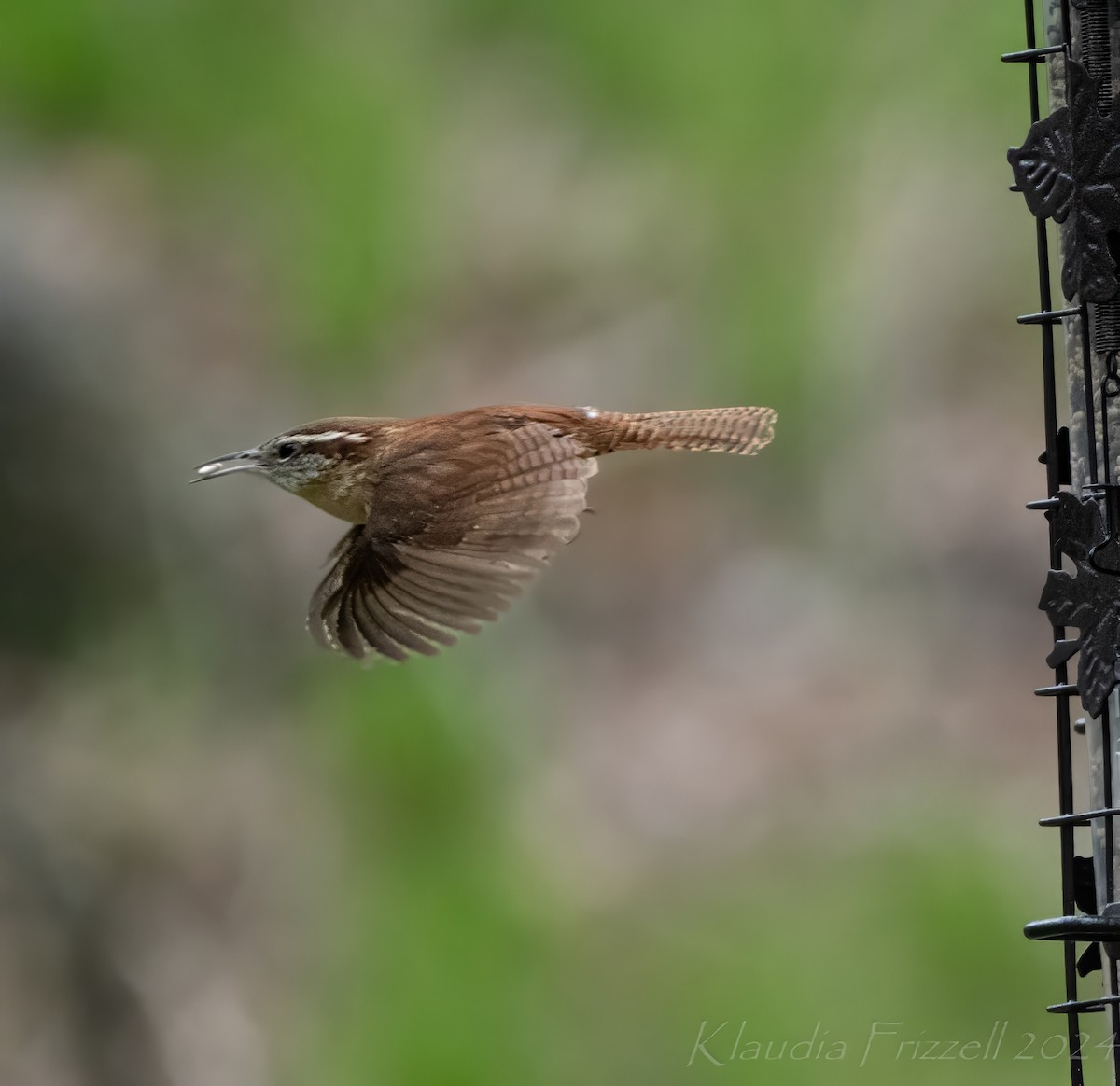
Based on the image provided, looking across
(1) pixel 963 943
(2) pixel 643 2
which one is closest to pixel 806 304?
(2) pixel 643 2

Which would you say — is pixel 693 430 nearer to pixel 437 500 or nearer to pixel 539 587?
pixel 437 500

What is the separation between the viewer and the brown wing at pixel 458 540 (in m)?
4.57

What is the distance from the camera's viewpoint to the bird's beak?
4.64 m

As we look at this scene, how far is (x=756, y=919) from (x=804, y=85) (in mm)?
4170

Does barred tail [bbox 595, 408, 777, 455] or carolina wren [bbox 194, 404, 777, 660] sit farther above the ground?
barred tail [bbox 595, 408, 777, 455]

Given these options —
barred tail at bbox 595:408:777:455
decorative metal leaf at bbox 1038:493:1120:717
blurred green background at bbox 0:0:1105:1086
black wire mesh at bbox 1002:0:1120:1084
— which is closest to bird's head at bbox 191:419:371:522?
barred tail at bbox 595:408:777:455

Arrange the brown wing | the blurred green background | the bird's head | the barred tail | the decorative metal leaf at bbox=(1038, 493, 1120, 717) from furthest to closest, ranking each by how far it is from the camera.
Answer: the blurred green background < the barred tail < the bird's head < the brown wing < the decorative metal leaf at bbox=(1038, 493, 1120, 717)

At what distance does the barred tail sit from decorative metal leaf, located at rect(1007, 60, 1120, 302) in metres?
1.41

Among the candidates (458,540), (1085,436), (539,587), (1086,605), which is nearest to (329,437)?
(458,540)

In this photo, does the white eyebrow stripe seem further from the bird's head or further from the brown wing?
the brown wing

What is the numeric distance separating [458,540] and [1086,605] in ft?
5.05

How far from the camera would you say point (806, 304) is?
32.3ft

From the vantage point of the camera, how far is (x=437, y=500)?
4.70 metres

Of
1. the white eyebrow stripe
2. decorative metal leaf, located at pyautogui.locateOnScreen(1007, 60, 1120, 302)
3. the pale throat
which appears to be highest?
decorative metal leaf, located at pyautogui.locateOnScreen(1007, 60, 1120, 302)
